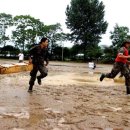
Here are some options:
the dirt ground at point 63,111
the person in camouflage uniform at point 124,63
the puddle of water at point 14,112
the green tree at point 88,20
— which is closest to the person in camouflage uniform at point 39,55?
the dirt ground at point 63,111

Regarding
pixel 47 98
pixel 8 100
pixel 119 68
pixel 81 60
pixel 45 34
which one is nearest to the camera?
pixel 8 100

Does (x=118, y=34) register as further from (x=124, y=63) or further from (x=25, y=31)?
(x=124, y=63)

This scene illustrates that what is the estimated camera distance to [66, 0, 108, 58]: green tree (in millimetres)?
59531

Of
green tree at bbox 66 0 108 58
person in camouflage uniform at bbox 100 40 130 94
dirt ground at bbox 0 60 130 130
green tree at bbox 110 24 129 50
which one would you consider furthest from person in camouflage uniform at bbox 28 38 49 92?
green tree at bbox 66 0 108 58

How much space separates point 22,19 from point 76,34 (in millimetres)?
10153

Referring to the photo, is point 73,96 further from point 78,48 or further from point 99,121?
point 78,48

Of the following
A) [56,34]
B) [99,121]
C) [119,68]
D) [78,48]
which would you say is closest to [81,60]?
[78,48]

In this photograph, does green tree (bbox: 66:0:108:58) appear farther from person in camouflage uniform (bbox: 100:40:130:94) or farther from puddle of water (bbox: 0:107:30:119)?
puddle of water (bbox: 0:107:30:119)

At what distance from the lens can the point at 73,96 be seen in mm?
9492

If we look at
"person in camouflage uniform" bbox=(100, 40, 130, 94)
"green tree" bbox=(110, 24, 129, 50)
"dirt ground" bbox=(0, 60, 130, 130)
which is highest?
"green tree" bbox=(110, 24, 129, 50)

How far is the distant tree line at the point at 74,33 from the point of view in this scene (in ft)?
189

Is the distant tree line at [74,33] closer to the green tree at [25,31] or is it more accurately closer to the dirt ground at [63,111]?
the green tree at [25,31]

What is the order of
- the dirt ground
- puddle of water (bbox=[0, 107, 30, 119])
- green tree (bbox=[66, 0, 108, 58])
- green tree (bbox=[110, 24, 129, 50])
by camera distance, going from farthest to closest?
green tree (bbox=[66, 0, 108, 58]), green tree (bbox=[110, 24, 129, 50]), puddle of water (bbox=[0, 107, 30, 119]), the dirt ground

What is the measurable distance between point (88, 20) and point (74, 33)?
3375 mm
